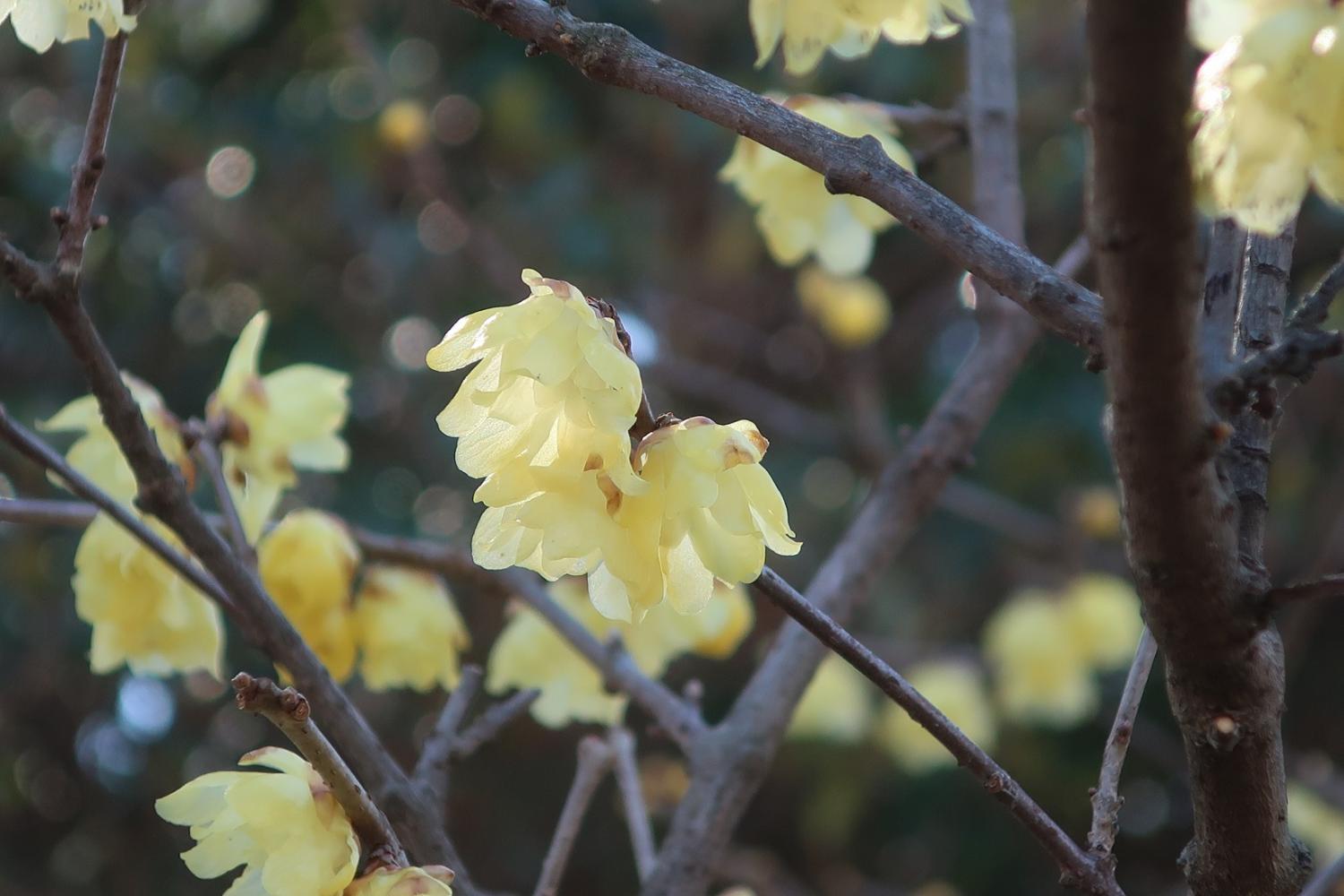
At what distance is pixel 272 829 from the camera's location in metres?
0.76

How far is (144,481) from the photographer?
0.90 meters

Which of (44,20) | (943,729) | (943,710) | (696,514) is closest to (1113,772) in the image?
(943,729)

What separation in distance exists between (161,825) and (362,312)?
142 centimetres

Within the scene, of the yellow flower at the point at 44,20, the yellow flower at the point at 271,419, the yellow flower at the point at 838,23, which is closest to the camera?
the yellow flower at the point at 44,20

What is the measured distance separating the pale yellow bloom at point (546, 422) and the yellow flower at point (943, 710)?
1.98 m

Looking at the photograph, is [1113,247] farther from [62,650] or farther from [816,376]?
[816,376]

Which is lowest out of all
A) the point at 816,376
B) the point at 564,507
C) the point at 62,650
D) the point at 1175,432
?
the point at 62,650

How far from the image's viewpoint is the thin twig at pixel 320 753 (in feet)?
2.13

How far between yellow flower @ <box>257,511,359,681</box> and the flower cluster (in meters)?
0.55

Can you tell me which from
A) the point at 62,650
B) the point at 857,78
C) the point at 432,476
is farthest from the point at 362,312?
the point at 857,78

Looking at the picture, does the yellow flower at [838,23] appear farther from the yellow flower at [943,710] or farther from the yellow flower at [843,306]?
the yellow flower at [843,306]

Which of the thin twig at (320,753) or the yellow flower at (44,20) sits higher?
the yellow flower at (44,20)

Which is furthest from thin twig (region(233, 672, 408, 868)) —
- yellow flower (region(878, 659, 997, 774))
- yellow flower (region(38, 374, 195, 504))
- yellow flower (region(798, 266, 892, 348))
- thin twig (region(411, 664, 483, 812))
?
yellow flower (region(798, 266, 892, 348))

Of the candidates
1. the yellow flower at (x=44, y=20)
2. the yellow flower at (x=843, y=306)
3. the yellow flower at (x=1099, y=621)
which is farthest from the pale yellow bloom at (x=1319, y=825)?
the yellow flower at (x=44, y=20)
